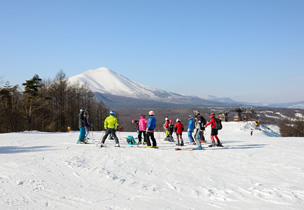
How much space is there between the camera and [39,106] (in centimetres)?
3897

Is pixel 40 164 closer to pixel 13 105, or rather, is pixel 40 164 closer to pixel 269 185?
pixel 269 185

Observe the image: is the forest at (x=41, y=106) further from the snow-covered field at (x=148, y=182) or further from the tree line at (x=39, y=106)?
the snow-covered field at (x=148, y=182)

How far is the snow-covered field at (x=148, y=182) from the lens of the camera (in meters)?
5.20

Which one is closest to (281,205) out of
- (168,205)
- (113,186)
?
(168,205)

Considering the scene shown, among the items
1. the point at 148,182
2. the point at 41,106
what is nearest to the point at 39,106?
the point at 41,106

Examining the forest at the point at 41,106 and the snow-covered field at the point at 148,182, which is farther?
the forest at the point at 41,106

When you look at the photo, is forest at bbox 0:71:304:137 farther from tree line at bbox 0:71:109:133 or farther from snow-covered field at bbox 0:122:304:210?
snow-covered field at bbox 0:122:304:210

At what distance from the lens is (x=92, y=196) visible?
18.2 feet

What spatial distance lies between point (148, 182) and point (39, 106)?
121 ft

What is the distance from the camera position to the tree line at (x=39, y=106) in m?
36.5

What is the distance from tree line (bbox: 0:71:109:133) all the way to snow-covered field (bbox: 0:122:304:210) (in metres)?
31.3

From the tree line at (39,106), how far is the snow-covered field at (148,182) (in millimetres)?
31295

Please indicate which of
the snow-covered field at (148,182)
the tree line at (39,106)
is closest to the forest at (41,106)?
the tree line at (39,106)

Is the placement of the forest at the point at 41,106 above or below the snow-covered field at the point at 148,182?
above
